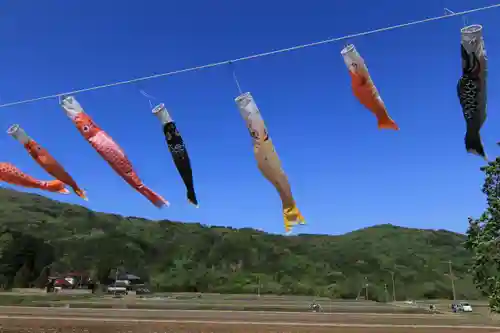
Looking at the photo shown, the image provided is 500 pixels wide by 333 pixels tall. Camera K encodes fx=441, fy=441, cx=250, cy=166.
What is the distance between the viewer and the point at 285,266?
4938 inches

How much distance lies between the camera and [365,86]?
20.8 feet

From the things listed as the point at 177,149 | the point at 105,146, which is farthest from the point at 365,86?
the point at 105,146

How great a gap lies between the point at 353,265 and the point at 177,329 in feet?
385

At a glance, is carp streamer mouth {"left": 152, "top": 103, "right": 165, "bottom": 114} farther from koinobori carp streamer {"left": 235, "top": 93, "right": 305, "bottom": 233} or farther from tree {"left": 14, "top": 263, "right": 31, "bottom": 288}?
tree {"left": 14, "top": 263, "right": 31, "bottom": 288}

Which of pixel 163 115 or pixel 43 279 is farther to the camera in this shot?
pixel 43 279

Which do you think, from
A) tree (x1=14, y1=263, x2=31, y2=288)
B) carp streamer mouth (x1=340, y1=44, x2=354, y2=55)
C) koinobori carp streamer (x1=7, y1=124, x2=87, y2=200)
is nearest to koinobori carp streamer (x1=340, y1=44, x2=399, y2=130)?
carp streamer mouth (x1=340, y1=44, x2=354, y2=55)

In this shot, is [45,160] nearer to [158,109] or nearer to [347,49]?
[158,109]

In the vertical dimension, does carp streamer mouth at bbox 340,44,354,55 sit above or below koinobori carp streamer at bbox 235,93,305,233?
above

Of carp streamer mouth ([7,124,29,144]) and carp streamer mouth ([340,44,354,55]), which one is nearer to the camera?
carp streamer mouth ([340,44,354,55])

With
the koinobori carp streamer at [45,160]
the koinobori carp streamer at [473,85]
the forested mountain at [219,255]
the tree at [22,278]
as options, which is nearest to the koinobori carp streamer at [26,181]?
the koinobori carp streamer at [45,160]

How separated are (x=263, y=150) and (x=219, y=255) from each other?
416 feet

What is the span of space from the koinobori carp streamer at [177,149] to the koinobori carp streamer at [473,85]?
443 centimetres

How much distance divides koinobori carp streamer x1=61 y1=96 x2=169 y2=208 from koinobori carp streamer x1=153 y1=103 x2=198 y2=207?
63 centimetres

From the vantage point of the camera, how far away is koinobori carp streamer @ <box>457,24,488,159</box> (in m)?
5.54
